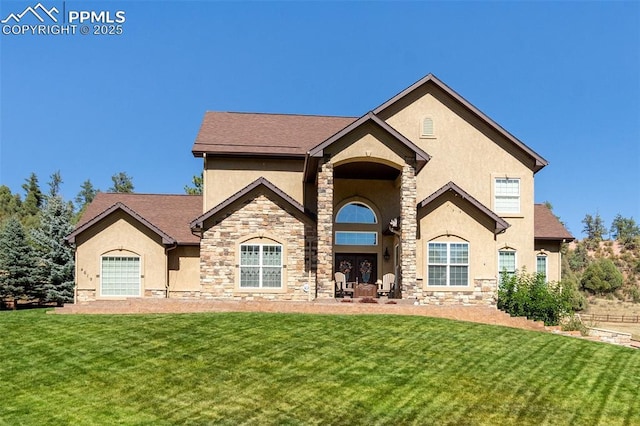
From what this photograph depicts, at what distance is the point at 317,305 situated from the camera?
1766 centimetres

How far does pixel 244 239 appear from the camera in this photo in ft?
68.8

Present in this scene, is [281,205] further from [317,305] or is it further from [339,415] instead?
[339,415]

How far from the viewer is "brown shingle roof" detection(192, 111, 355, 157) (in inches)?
942

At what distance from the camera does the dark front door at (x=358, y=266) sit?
23141 mm

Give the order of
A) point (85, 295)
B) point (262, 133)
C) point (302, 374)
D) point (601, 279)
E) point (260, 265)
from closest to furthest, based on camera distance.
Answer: point (302, 374)
point (260, 265)
point (85, 295)
point (262, 133)
point (601, 279)

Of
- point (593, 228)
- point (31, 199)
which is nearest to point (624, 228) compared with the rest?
point (593, 228)

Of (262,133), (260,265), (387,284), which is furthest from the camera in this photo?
(262,133)

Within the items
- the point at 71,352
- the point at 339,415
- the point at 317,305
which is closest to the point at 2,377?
the point at 71,352

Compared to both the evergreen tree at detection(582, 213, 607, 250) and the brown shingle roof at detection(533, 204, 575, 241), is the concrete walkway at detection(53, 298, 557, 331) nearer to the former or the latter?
the brown shingle roof at detection(533, 204, 575, 241)

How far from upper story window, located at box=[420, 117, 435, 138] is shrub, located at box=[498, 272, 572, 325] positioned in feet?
23.0

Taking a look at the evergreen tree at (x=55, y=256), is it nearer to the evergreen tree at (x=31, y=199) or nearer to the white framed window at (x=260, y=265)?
the white framed window at (x=260, y=265)

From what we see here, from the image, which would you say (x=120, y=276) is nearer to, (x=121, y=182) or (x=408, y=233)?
(x=408, y=233)

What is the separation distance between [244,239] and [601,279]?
44888 millimetres

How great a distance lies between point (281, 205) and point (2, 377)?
12052 mm
